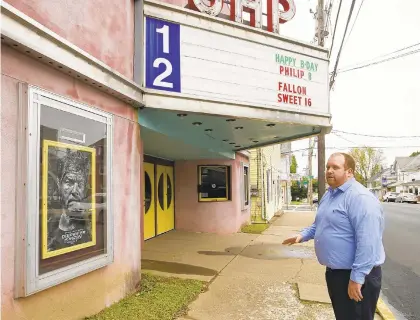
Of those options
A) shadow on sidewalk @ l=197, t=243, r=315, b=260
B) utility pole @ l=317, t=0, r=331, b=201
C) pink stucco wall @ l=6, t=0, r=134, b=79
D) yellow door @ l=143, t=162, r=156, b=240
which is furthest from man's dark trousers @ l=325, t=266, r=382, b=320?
utility pole @ l=317, t=0, r=331, b=201

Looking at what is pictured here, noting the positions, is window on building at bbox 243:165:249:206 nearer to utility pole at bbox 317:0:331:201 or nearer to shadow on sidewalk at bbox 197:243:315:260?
utility pole at bbox 317:0:331:201

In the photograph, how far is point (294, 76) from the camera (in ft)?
23.6

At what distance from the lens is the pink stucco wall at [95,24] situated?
11.7 feet

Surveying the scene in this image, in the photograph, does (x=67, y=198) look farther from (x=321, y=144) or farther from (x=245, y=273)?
(x=321, y=144)

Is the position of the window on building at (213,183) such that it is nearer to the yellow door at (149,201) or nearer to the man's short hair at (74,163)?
the yellow door at (149,201)

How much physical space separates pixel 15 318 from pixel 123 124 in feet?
8.87

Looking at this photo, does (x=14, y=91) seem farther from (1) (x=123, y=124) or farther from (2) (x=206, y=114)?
(2) (x=206, y=114)

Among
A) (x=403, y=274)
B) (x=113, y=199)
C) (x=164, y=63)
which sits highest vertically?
(x=164, y=63)

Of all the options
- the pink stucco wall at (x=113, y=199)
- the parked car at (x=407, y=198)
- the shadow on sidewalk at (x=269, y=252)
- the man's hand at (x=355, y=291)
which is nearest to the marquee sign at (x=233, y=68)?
the pink stucco wall at (x=113, y=199)

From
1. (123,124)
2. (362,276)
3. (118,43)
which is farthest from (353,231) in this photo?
(118,43)

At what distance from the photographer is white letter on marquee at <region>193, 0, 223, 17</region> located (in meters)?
6.08

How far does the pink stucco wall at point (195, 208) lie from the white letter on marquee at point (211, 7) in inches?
226

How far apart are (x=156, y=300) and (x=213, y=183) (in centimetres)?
685

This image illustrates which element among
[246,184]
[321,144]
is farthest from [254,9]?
[246,184]
